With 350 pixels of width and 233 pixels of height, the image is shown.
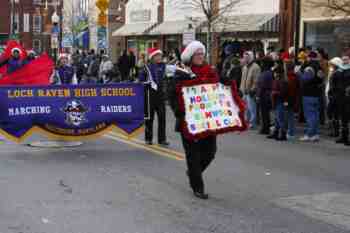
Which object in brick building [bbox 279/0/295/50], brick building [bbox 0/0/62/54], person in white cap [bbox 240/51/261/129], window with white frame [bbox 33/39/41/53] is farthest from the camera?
window with white frame [bbox 33/39/41/53]

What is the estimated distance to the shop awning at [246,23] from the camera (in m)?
25.0

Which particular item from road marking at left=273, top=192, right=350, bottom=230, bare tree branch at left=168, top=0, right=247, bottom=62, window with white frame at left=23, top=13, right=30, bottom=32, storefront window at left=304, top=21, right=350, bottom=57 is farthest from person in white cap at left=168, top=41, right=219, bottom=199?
window with white frame at left=23, top=13, right=30, bottom=32

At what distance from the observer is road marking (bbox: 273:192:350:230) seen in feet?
23.4

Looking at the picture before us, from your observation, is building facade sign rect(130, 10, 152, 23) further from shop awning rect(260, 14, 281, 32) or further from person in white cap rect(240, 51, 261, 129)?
person in white cap rect(240, 51, 261, 129)

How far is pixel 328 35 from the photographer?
2255 cm

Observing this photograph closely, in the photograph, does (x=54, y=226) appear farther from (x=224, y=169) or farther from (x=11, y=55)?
(x=11, y=55)

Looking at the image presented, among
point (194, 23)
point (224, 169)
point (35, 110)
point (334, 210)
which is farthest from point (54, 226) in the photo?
point (194, 23)

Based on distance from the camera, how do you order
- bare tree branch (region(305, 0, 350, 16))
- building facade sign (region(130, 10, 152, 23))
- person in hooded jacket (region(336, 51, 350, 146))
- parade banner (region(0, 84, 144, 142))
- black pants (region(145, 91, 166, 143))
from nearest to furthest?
parade banner (region(0, 84, 144, 142)), black pants (region(145, 91, 166, 143)), person in hooded jacket (region(336, 51, 350, 146)), bare tree branch (region(305, 0, 350, 16)), building facade sign (region(130, 10, 152, 23))

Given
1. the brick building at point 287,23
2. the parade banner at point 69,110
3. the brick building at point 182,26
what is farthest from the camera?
the brick building at point 182,26

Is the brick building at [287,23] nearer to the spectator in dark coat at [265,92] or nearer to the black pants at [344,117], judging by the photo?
the spectator in dark coat at [265,92]

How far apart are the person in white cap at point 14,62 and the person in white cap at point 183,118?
18.2 ft

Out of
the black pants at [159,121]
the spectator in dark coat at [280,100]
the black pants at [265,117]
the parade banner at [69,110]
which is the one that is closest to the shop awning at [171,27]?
the black pants at [265,117]

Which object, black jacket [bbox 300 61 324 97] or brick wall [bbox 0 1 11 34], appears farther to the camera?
brick wall [bbox 0 1 11 34]

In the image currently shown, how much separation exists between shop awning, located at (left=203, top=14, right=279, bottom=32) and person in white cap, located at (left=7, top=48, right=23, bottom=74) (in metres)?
13.7
